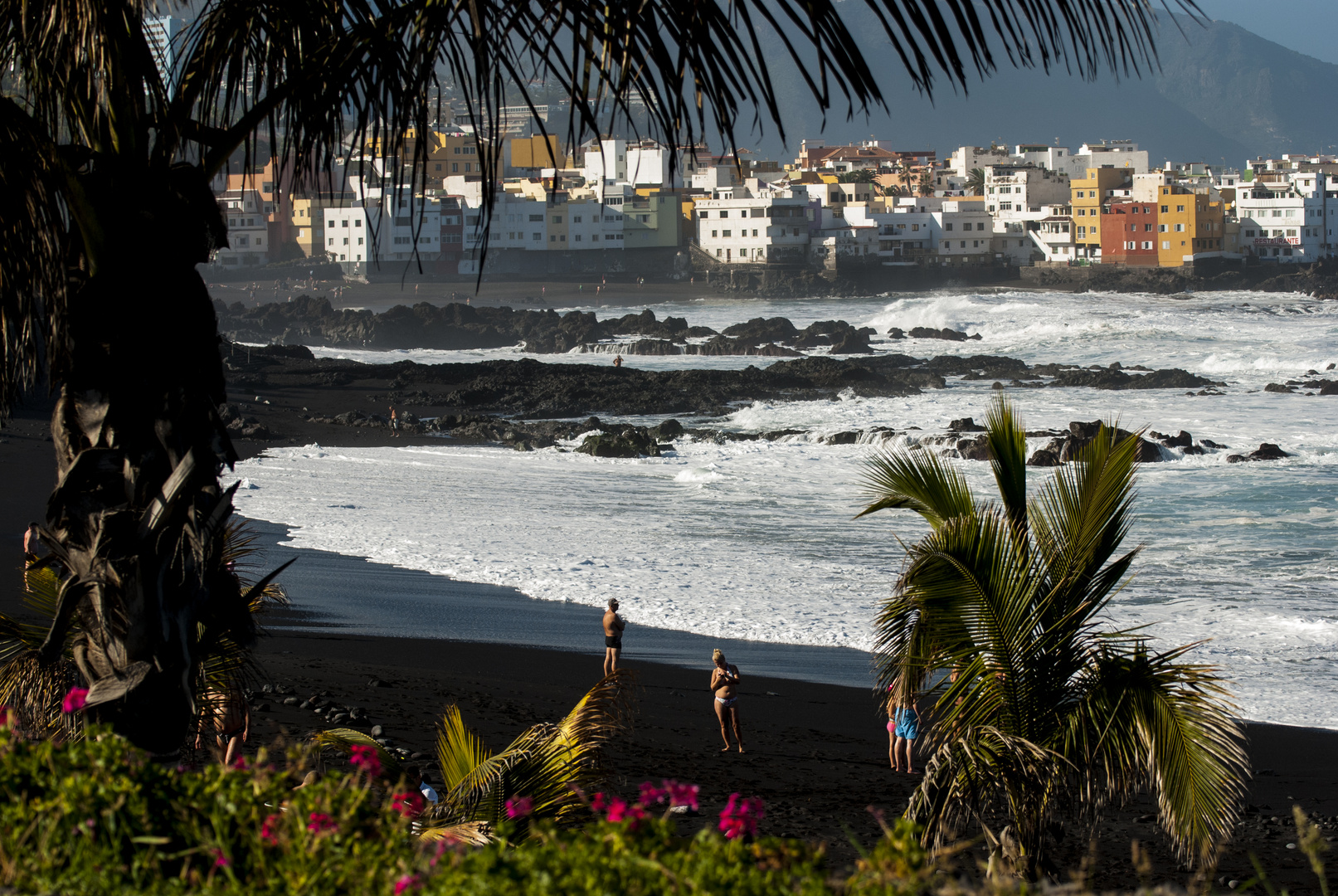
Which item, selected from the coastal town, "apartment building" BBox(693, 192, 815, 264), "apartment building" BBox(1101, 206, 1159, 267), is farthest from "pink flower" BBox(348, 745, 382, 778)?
"apartment building" BBox(1101, 206, 1159, 267)

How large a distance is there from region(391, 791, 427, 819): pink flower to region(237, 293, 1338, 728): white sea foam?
5999mm

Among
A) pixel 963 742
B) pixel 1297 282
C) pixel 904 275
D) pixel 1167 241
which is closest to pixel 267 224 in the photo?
pixel 904 275

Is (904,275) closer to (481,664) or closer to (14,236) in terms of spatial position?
(481,664)

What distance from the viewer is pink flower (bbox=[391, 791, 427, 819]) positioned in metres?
2.56

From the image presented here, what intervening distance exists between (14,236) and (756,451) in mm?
24659

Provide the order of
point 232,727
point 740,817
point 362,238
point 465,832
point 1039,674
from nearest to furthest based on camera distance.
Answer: point 740,817, point 465,832, point 1039,674, point 232,727, point 362,238

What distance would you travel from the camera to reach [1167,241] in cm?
7944

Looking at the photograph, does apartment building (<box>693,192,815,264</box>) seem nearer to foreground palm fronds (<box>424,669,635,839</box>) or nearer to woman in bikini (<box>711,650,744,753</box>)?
woman in bikini (<box>711,650,744,753</box>)

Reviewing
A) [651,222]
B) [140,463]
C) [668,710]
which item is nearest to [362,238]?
[651,222]

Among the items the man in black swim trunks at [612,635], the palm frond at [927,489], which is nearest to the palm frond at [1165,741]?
the palm frond at [927,489]

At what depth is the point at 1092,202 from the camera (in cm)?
8450

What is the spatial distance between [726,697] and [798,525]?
981 cm

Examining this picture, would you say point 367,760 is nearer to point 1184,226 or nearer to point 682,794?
point 682,794

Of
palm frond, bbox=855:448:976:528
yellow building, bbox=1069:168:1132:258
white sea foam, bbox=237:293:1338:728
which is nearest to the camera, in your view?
palm frond, bbox=855:448:976:528
